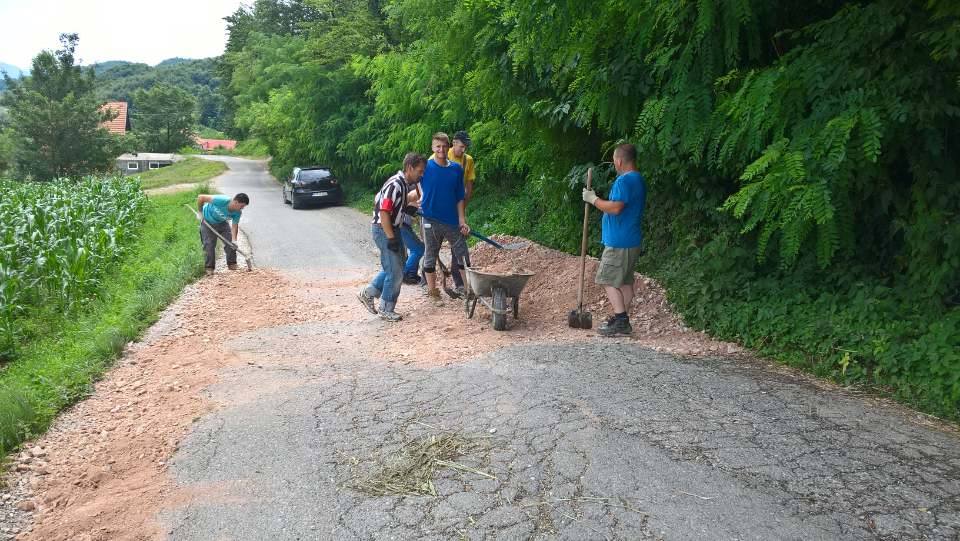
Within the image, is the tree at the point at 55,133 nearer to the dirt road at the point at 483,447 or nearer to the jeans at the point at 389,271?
the jeans at the point at 389,271

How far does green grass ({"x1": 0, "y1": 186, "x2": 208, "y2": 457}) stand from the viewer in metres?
5.57

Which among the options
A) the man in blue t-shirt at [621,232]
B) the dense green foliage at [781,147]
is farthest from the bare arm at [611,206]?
the dense green foliage at [781,147]

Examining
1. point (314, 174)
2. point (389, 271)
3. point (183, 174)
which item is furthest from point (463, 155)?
point (183, 174)

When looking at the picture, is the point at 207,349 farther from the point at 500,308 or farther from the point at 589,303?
the point at 589,303

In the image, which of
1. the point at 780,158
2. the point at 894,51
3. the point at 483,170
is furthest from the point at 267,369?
the point at 483,170

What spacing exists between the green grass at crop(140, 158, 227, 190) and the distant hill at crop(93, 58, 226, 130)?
204ft

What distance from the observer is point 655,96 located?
21.5 feet

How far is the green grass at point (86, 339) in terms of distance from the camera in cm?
557

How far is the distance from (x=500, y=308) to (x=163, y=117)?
293ft

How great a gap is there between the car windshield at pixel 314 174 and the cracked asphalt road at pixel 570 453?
1903cm

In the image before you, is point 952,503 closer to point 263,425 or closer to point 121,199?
point 263,425

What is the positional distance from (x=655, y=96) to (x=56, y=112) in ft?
180

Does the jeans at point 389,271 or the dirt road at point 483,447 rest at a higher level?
the jeans at point 389,271

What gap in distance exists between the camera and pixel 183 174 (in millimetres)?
46469
